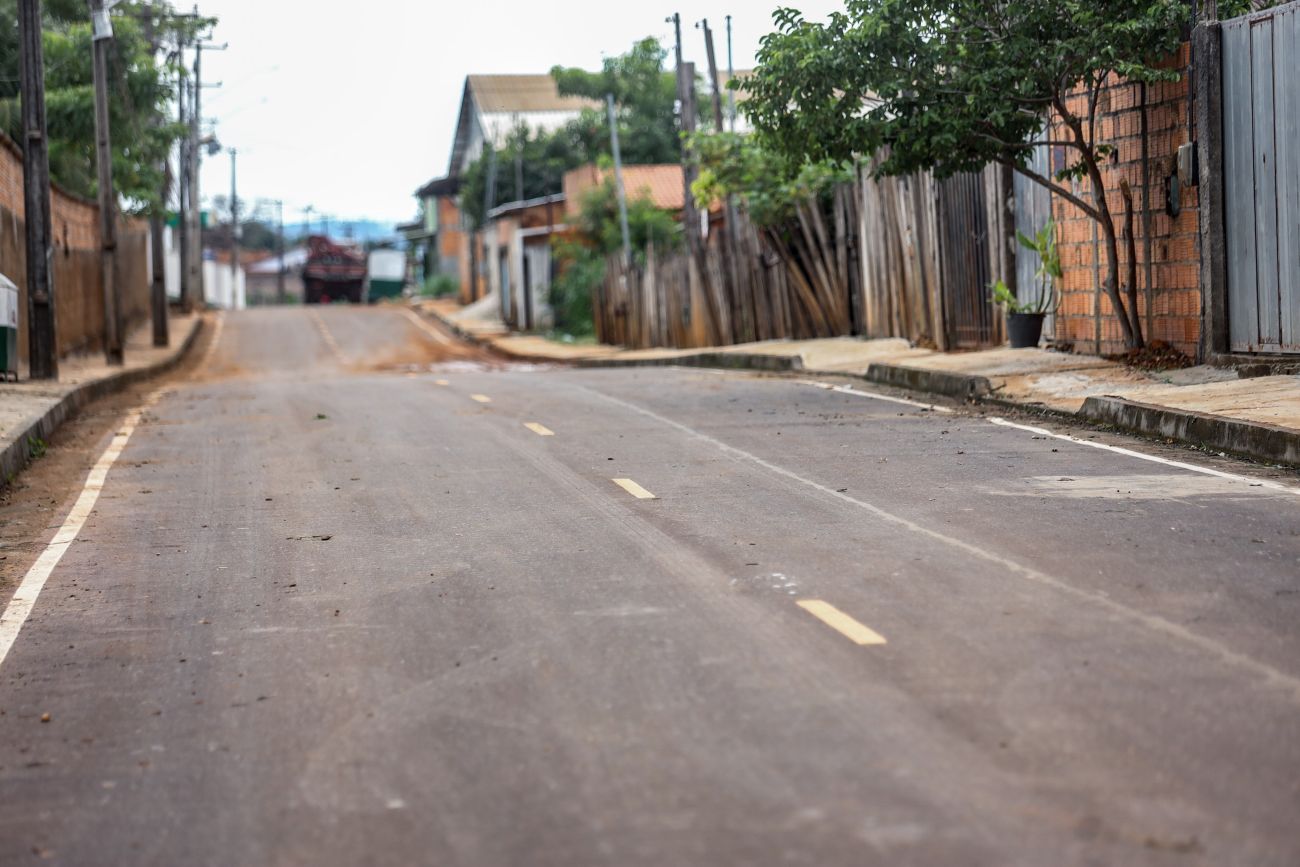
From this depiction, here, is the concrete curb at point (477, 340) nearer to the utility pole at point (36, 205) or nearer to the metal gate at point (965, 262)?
the utility pole at point (36, 205)

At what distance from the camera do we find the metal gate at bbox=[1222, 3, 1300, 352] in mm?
14812

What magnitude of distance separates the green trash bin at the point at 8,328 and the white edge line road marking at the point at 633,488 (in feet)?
41.3

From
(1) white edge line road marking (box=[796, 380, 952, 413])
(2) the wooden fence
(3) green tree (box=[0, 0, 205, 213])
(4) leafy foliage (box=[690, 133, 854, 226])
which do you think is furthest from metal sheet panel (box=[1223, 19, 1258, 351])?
(3) green tree (box=[0, 0, 205, 213])

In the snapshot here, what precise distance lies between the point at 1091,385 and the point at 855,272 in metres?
10.1

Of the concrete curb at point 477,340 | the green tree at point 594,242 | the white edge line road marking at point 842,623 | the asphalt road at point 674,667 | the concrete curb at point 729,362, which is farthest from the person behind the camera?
the green tree at point 594,242

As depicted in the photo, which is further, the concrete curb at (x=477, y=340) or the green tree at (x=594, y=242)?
the green tree at (x=594, y=242)

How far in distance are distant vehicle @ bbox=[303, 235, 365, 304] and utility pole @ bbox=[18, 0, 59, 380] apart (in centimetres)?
6196

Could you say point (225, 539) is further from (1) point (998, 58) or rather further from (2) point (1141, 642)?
(1) point (998, 58)

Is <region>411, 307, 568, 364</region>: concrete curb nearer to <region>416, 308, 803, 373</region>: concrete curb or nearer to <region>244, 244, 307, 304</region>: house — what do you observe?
<region>416, 308, 803, 373</region>: concrete curb

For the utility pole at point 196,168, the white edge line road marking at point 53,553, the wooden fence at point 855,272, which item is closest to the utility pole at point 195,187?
the utility pole at point 196,168

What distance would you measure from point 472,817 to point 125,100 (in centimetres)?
3848

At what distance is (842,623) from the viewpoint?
6.89 m

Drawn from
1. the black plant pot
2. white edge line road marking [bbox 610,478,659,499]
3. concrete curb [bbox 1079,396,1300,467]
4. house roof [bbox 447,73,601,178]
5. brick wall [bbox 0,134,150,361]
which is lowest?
white edge line road marking [bbox 610,478,659,499]

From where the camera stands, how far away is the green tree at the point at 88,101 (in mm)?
37688
